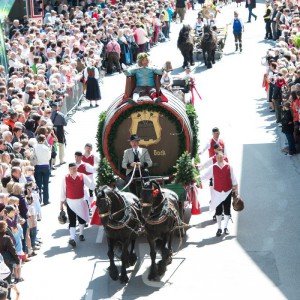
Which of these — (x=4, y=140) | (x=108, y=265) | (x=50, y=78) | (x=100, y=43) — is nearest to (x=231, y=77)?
(x=100, y=43)

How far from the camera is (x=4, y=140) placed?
2202 cm

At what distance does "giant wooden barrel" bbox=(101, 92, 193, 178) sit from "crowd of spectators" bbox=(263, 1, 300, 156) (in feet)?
18.8

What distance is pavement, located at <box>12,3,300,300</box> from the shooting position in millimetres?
17906

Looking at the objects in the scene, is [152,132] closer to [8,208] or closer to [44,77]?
[8,208]

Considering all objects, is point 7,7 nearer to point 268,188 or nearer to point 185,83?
point 185,83

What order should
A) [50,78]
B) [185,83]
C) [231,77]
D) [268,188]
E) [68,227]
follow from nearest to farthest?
[68,227] < [268,188] < [185,83] < [50,78] < [231,77]

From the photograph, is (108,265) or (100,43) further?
(100,43)

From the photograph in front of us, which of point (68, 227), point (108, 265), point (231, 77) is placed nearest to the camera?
point (108, 265)

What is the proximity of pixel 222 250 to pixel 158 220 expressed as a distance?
2075 millimetres

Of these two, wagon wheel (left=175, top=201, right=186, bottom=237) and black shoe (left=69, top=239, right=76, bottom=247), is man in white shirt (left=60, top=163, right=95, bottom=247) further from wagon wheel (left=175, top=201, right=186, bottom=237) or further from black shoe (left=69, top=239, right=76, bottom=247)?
wagon wheel (left=175, top=201, right=186, bottom=237)

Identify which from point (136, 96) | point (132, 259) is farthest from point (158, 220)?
point (136, 96)

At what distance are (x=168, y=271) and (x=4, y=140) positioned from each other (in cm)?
501

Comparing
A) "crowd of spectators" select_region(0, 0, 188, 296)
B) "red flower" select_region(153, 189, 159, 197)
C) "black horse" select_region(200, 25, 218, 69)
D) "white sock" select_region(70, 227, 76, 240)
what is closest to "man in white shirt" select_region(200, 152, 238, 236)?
"white sock" select_region(70, 227, 76, 240)

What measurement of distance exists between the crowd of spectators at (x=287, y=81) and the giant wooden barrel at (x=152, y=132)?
5731 mm
